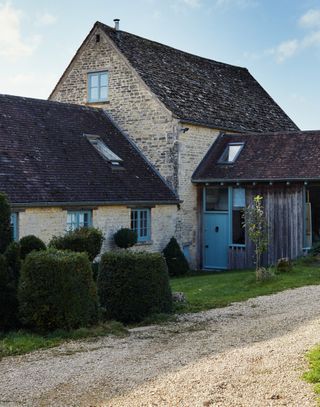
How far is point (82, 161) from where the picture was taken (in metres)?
21.2

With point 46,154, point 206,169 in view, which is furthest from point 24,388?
point 206,169

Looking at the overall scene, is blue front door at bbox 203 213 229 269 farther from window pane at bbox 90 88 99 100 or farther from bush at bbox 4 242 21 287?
bush at bbox 4 242 21 287

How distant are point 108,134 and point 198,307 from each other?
12.0 m

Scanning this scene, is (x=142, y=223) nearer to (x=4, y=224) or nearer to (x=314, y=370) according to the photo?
(x=4, y=224)

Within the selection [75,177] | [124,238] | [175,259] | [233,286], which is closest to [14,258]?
[233,286]

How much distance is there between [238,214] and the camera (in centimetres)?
2325

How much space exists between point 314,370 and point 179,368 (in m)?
1.81

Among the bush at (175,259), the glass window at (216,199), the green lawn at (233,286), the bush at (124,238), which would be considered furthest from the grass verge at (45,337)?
the glass window at (216,199)

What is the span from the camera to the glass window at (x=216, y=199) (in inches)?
935

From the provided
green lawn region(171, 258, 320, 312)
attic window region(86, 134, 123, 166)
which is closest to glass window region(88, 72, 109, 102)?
attic window region(86, 134, 123, 166)

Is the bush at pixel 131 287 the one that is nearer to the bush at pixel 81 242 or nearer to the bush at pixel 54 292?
the bush at pixel 54 292

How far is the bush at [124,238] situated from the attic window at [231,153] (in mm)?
5406

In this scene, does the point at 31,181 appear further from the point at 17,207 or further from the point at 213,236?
the point at 213,236

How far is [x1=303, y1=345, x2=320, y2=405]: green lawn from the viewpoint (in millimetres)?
6970
